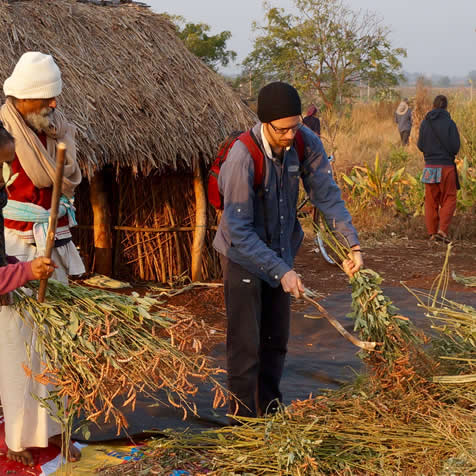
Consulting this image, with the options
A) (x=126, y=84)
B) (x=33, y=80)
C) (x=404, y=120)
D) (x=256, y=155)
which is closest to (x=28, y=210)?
(x=33, y=80)

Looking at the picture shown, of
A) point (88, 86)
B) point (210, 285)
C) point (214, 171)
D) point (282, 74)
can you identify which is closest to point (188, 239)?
point (210, 285)

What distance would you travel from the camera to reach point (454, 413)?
2859 millimetres

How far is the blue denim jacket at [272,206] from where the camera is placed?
3.10 meters

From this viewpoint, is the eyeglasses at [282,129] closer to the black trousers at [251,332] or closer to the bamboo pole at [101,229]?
the black trousers at [251,332]

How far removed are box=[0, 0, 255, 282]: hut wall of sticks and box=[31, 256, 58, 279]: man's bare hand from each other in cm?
324

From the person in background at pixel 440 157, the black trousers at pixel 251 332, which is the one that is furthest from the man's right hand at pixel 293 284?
the person in background at pixel 440 157

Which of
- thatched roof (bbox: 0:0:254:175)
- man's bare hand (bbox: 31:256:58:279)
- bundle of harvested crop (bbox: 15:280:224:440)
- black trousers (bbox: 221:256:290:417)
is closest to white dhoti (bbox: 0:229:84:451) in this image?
bundle of harvested crop (bbox: 15:280:224:440)

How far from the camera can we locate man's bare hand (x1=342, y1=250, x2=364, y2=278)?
10.4 feet

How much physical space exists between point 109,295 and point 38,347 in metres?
0.35

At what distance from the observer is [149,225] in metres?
7.18

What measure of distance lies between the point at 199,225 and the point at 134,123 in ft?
4.13

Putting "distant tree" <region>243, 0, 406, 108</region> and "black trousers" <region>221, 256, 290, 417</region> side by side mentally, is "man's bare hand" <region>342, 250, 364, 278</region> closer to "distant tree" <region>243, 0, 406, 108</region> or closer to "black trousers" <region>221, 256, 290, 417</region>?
"black trousers" <region>221, 256, 290, 417</region>

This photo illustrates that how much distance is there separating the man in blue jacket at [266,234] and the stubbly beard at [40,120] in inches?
33.0

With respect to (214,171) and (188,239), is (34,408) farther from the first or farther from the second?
(188,239)
